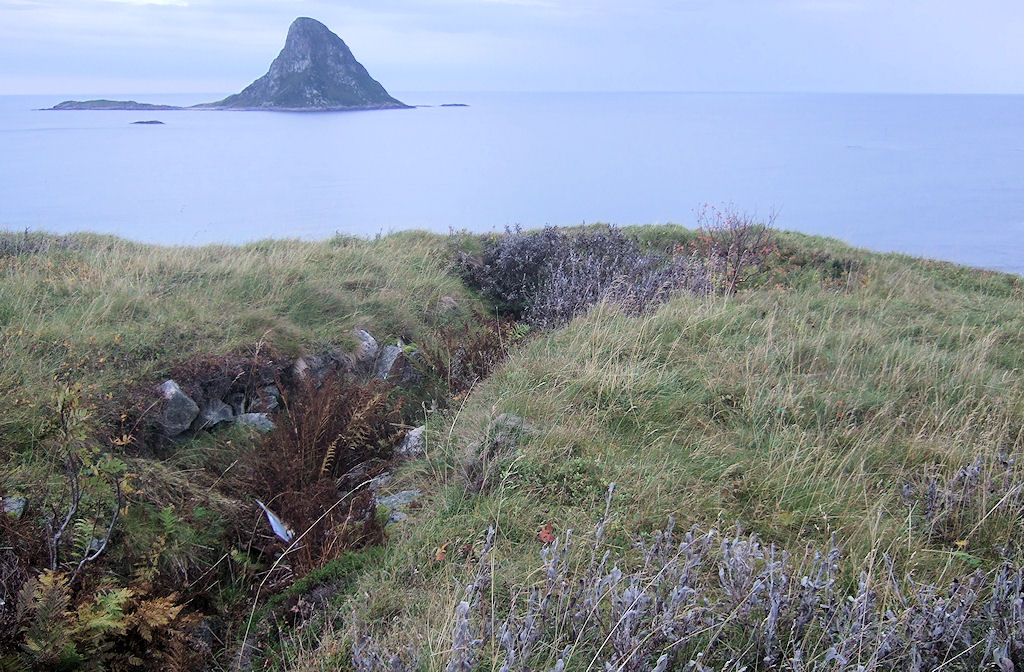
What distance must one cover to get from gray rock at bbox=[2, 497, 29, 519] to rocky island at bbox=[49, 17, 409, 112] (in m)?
88.1

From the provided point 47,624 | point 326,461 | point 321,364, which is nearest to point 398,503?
point 326,461

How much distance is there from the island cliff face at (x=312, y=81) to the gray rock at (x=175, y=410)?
288ft

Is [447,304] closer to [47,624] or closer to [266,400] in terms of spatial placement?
[266,400]

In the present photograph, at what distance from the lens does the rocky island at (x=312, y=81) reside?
283 ft

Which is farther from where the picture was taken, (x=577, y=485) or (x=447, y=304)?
(x=447, y=304)

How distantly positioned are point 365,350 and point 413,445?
2363 millimetres

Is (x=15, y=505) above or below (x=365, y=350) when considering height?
below

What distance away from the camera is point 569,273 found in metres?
9.60

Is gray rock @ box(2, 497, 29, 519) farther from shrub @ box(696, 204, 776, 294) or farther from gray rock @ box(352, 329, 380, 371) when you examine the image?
shrub @ box(696, 204, 776, 294)

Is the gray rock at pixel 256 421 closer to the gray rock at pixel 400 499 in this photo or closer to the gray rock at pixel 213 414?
the gray rock at pixel 213 414

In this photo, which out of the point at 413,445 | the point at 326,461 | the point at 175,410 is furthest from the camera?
the point at 175,410

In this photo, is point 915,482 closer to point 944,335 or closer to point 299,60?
point 944,335

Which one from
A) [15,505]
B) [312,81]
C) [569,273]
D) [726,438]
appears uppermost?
[312,81]

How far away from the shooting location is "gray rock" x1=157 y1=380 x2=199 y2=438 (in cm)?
527
